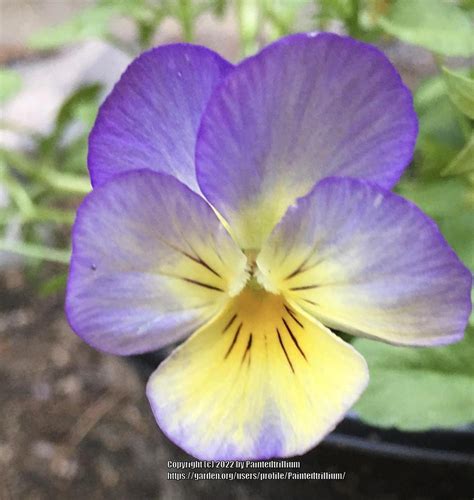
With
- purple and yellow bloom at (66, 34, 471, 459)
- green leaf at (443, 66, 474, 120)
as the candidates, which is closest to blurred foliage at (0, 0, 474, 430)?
green leaf at (443, 66, 474, 120)

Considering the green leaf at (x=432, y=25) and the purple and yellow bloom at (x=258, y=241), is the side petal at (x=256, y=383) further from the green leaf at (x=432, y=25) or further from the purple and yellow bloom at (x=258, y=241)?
the green leaf at (x=432, y=25)

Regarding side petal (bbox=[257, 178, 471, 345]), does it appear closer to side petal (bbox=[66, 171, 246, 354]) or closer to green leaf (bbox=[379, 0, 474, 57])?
side petal (bbox=[66, 171, 246, 354])

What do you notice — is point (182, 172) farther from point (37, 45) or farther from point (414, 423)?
point (37, 45)

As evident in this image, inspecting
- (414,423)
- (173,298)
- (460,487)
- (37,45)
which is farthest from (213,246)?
(37,45)

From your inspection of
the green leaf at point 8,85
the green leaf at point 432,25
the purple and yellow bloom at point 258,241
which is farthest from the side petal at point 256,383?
the green leaf at point 8,85

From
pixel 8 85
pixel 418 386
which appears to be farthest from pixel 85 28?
pixel 418 386

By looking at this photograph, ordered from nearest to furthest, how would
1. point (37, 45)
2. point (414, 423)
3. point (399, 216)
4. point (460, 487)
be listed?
point (399, 216)
point (414, 423)
point (460, 487)
point (37, 45)

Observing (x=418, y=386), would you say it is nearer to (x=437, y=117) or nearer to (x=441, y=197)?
(x=441, y=197)
